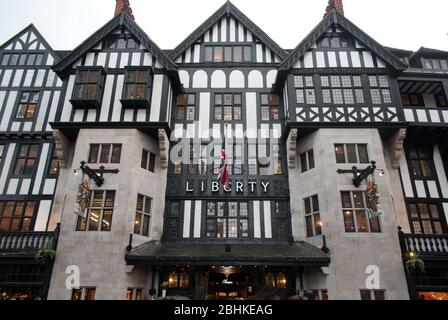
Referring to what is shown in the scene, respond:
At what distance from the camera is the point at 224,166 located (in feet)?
52.3

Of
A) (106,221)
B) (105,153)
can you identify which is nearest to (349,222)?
(106,221)

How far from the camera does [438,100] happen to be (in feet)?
69.4

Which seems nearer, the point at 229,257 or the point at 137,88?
the point at 229,257

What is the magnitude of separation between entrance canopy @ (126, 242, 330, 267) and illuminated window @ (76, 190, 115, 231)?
2.31 m

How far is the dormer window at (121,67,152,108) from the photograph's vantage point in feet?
58.4

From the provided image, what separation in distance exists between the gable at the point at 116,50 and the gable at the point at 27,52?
399 cm

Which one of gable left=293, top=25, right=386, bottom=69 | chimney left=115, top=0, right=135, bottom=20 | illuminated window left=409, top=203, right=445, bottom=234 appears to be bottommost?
illuminated window left=409, top=203, right=445, bottom=234

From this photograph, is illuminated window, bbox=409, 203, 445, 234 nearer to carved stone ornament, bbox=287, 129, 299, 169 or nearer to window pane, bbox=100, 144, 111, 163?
carved stone ornament, bbox=287, 129, 299, 169

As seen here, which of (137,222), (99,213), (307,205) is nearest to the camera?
(99,213)

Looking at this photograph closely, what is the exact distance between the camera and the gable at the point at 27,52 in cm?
2202

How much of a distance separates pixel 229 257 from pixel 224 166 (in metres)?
4.71

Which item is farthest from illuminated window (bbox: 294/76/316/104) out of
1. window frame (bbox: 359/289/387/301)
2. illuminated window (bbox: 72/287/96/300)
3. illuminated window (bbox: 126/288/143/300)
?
illuminated window (bbox: 72/287/96/300)

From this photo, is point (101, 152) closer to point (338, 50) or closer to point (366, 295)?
point (366, 295)

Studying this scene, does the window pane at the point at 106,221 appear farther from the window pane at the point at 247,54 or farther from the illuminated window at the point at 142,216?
the window pane at the point at 247,54
